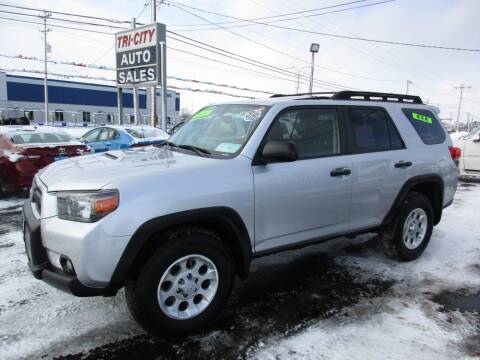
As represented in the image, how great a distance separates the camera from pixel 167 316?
9.34 feet

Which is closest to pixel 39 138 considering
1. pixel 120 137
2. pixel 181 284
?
pixel 120 137

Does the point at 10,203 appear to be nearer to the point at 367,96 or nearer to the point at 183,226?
the point at 183,226

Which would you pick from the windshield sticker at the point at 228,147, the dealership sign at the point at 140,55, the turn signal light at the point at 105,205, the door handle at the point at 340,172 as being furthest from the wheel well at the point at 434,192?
the dealership sign at the point at 140,55

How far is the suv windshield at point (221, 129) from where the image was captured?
3.40 metres

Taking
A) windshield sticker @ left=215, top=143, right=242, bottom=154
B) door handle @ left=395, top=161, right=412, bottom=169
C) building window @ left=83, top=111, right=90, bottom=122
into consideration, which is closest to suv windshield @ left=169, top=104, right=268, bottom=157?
windshield sticker @ left=215, top=143, right=242, bottom=154

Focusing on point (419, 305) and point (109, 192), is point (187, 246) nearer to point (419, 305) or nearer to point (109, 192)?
point (109, 192)

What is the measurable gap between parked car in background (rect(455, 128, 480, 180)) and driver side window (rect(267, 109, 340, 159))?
8276 millimetres

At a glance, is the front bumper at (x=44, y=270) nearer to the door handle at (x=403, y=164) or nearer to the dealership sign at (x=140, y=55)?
the door handle at (x=403, y=164)

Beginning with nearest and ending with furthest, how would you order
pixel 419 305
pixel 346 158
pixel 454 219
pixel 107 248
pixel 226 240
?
1. pixel 107 248
2. pixel 226 240
3. pixel 419 305
4. pixel 346 158
5. pixel 454 219

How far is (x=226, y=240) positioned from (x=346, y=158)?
4.80ft

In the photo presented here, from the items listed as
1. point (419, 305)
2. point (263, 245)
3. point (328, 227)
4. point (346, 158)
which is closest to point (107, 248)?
point (263, 245)

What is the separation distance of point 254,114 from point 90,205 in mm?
1644

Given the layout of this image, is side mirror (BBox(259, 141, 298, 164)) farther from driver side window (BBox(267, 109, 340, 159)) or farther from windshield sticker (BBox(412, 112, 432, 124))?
windshield sticker (BBox(412, 112, 432, 124))

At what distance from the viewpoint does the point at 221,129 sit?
146 inches
